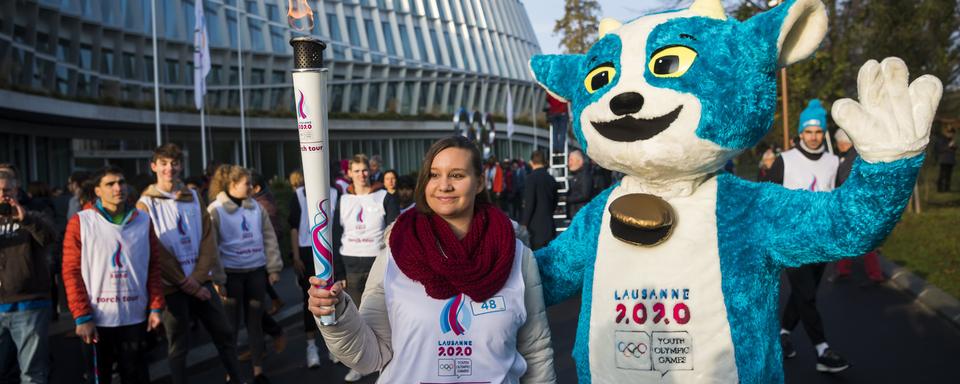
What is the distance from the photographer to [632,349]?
11.3 ft

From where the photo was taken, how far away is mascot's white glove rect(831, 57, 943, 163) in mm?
2900

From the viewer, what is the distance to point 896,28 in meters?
18.5

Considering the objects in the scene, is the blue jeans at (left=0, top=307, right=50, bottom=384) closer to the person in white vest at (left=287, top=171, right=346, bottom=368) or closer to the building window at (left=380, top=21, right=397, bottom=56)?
the person in white vest at (left=287, top=171, right=346, bottom=368)

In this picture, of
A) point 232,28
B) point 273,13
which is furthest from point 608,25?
point 273,13

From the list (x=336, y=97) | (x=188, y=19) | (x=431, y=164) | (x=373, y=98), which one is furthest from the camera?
(x=373, y=98)

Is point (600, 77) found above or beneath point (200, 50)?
beneath

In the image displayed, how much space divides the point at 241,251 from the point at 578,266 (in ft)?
13.9

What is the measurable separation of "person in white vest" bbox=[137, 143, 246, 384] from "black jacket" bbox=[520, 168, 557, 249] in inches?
204

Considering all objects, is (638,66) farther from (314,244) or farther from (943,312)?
(943,312)

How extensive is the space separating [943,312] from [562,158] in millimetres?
11034

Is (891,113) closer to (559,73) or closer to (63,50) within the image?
(559,73)

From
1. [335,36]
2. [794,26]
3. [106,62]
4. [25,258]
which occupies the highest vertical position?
[335,36]

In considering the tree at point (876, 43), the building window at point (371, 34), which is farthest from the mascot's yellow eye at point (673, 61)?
the building window at point (371, 34)

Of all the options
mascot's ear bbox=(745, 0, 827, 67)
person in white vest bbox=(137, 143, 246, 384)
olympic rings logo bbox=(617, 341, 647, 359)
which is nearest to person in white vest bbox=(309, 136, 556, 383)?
olympic rings logo bbox=(617, 341, 647, 359)
